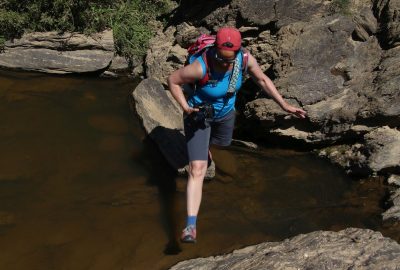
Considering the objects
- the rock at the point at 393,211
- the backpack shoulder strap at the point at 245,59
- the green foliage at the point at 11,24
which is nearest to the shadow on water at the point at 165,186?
the backpack shoulder strap at the point at 245,59

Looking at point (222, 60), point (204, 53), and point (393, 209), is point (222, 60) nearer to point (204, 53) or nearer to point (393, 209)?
point (204, 53)

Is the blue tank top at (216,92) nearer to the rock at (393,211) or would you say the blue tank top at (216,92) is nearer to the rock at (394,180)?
the rock at (393,211)

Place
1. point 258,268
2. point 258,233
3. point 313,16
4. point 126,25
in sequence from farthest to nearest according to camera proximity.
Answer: point 126,25
point 313,16
point 258,233
point 258,268

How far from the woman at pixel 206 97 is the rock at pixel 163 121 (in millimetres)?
1041

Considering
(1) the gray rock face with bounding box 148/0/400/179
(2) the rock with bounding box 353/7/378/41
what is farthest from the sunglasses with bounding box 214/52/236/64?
(2) the rock with bounding box 353/7/378/41

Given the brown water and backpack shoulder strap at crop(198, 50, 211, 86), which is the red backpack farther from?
the brown water

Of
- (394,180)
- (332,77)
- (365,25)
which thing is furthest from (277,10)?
(394,180)

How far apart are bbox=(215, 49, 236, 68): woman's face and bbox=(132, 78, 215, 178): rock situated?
5.96ft

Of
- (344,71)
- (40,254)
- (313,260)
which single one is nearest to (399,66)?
(344,71)

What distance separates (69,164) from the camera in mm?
5777

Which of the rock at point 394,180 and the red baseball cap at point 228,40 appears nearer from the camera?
the red baseball cap at point 228,40

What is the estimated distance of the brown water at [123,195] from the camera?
4672mm

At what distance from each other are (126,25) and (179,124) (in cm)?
271

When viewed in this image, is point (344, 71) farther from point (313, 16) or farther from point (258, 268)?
point (258, 268)
